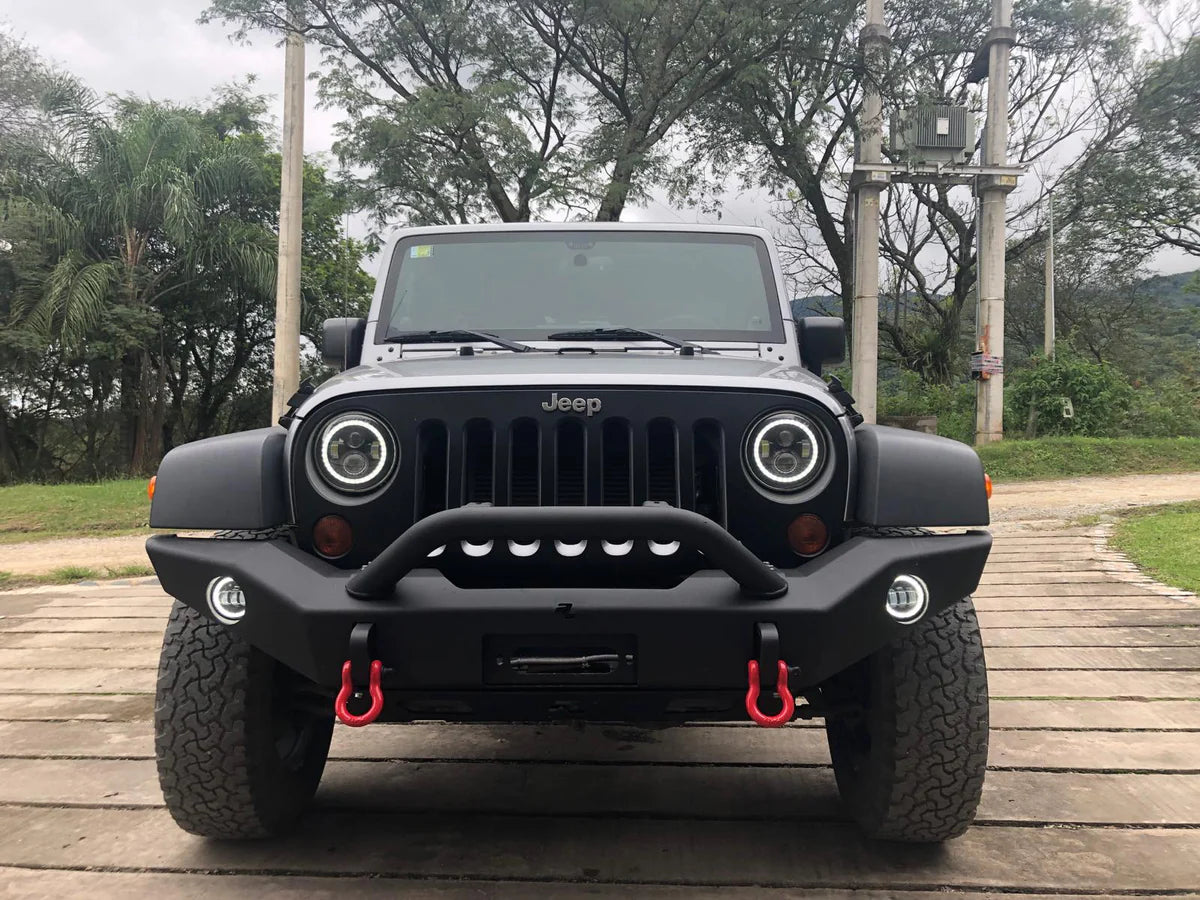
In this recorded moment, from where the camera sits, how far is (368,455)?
2.17 m

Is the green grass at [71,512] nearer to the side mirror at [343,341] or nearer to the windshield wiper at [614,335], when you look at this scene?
the side mirror at [343,341]

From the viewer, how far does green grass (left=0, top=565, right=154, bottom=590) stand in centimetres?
686

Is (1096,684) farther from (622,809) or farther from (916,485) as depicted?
(916,485)

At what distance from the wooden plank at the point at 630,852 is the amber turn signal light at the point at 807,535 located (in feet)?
2.62

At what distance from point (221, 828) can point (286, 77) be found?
10226 millimetres

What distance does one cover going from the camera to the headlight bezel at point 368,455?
7.08ft

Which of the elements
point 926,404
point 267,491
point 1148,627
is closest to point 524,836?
point 267,491

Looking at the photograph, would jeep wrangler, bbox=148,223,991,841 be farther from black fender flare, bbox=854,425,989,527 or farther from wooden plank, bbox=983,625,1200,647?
wooden plank, bbox=983,625,1200,647

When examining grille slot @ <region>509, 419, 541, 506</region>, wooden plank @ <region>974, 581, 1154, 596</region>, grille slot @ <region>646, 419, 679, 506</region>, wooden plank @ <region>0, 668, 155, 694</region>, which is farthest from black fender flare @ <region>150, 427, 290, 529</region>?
wooden plank @ <region>974, 581, 1154, 596</region>

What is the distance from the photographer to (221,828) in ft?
7.85

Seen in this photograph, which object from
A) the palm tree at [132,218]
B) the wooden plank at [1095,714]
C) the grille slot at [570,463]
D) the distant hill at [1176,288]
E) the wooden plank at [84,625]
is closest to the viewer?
the grille slot at [570,463]

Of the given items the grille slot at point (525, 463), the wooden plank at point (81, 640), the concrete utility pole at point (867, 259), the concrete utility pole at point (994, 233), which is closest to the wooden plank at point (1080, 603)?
the grille slot at point (525, 463)

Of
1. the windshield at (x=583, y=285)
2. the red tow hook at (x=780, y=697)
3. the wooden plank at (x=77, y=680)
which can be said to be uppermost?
the windshield at (x=583, y=285)

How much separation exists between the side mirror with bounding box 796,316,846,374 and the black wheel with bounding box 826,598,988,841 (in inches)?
43.3
